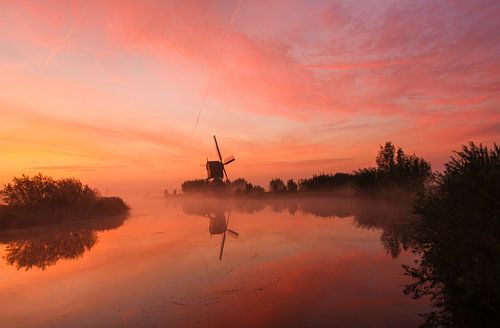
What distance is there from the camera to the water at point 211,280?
1333cm

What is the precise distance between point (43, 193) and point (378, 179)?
61.0 meters

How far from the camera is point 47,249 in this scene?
28156 mm

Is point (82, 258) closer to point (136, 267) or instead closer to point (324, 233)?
point (136, 267)

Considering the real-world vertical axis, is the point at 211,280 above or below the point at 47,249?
below

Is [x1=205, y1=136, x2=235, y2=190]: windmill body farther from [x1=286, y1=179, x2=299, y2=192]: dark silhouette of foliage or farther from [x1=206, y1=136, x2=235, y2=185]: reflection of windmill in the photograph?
[x1=286, y1=179, x2=299, y2=192]: dark silhouette of foliage

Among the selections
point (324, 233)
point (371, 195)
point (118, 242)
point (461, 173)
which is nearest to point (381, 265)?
point (461, 173)

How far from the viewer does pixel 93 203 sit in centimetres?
5203

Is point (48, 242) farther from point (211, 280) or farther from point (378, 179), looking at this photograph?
point (378, 179)

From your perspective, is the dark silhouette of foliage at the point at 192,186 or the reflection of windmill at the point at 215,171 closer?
the reflection of windmill at the point at 215,171

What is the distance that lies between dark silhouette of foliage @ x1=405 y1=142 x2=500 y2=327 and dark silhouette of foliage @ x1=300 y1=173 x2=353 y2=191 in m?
70.8

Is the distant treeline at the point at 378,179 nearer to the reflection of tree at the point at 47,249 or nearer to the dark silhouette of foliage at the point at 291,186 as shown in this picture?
the dark silhouette of foliage at the point at 291,186

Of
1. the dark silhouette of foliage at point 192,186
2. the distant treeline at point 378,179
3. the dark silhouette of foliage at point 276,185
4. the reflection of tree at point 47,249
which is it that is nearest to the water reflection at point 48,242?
the reflection of tree at point 47,249

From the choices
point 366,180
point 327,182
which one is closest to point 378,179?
point 366,180

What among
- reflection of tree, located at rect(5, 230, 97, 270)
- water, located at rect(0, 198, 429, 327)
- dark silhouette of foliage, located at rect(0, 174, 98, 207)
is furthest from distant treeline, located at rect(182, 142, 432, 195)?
dark silhouette of foliage, located at rect(0, 174, 98, 207)
